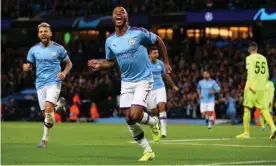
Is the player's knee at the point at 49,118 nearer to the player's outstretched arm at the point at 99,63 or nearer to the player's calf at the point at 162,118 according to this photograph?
the player's outstretched arm at the point at 99,63

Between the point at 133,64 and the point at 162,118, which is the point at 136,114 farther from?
the point at 162,118

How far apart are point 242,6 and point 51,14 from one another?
13.8 meters

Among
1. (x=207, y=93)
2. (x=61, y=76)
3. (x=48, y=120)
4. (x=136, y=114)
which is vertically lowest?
(x=207, y=93)

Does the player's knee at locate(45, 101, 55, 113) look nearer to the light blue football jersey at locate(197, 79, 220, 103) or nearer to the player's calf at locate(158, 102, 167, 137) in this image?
the player's calf at locate(158, 102, 167, 137)

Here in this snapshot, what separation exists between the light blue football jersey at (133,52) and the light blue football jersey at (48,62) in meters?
4.62

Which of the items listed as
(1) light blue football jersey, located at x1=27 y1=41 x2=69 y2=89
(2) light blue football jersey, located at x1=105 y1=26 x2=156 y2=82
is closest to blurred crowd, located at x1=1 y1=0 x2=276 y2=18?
(1) light blue football jersey, located at x1=27 y1=41 x2=69 y2=89

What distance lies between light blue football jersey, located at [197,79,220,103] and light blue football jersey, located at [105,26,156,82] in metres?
17.3

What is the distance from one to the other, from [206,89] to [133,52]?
58.4ft

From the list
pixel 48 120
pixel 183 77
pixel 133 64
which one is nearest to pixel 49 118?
pixel 48 120

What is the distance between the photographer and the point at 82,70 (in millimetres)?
50375

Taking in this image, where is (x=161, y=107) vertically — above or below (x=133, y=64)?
below

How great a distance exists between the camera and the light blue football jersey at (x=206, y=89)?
A: 31.0 m

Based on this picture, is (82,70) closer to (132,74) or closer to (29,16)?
(29,16)

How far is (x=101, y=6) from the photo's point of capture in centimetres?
4994
